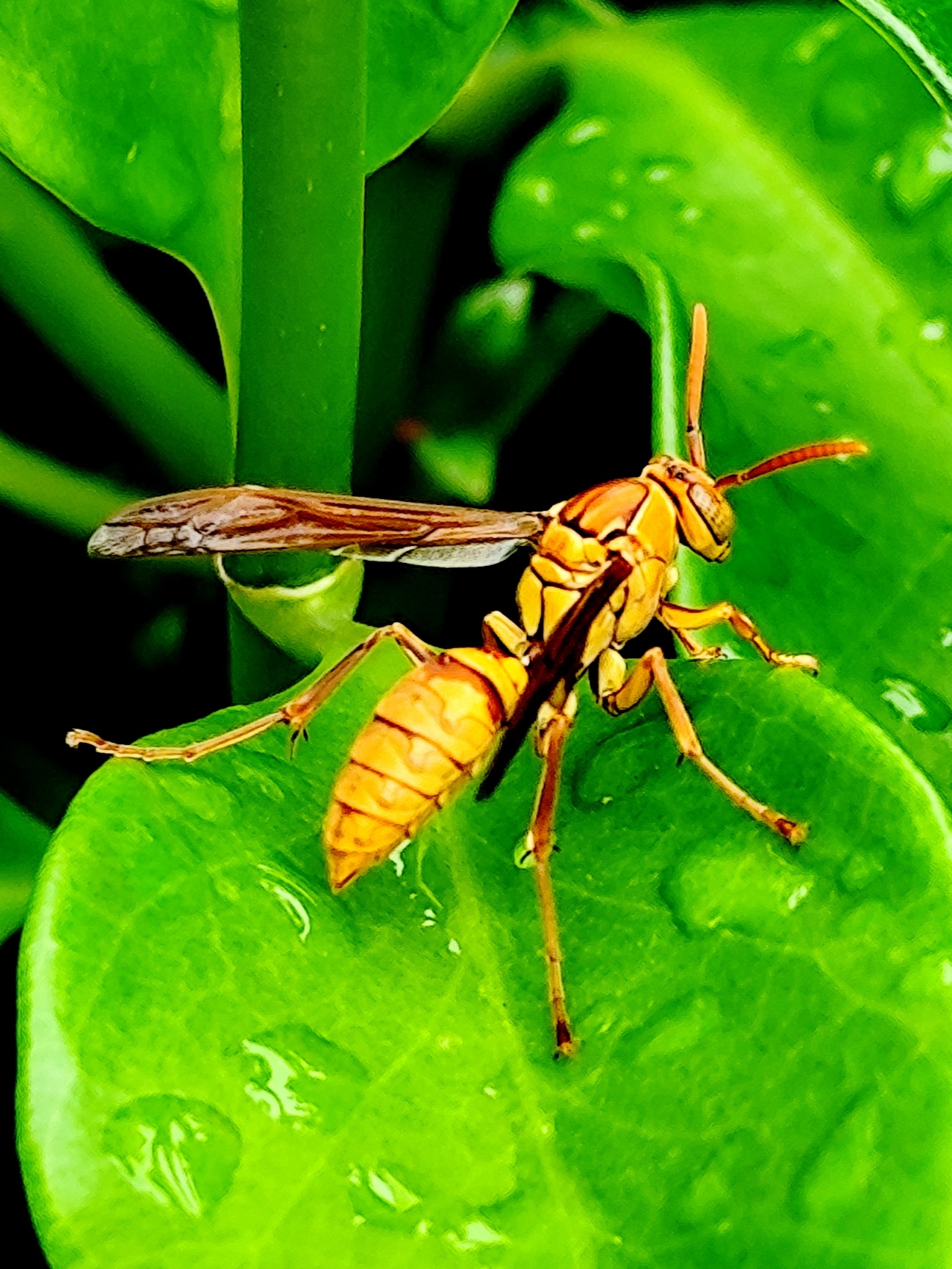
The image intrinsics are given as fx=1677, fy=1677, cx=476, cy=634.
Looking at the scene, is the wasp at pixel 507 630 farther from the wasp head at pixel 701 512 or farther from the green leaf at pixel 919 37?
the green leaf at pixel 919 37

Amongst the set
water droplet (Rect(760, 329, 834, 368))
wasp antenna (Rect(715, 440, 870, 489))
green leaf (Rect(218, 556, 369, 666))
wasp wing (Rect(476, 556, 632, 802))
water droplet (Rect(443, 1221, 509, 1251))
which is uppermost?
water droplet (Rect(760, 329, 834, 368))

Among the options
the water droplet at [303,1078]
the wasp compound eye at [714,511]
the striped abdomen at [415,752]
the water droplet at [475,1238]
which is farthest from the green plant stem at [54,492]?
the water droplet at [475,1238]

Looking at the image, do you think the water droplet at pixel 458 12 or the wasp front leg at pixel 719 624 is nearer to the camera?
the wasp front leg at pixel 719 624

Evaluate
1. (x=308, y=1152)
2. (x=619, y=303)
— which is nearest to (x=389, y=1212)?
(x=308, y=1152)

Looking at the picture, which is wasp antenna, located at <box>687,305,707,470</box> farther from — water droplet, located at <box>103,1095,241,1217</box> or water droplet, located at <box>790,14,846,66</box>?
water droplet, located at <box>103,1095,241,1217</box>

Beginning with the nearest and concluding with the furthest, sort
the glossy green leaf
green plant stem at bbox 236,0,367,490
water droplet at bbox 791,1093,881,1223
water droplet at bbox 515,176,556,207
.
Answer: water droplet at bbox 791,1093,881,1223, green plant stem at bbox 236,0,367,490, the glossy green leaf, water droplet at bbox 515,176,556,207

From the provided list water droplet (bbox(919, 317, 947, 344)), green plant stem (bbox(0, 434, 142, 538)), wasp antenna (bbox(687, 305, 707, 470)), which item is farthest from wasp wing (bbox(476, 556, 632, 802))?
green plant stem (bbox(0, 434, 142, 538))
